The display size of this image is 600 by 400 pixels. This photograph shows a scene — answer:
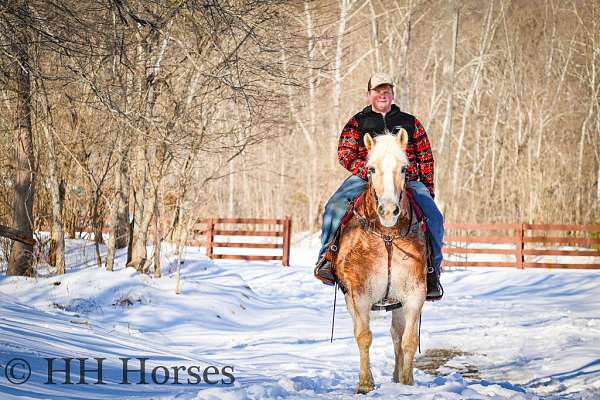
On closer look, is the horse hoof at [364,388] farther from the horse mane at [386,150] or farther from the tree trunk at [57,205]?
the tree trunk at [57,205]

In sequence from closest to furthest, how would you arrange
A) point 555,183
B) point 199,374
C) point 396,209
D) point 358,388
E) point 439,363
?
point 396,209
point 358,388
point 199,374
point 439,363
point 555,183

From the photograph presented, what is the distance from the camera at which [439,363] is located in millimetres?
8641

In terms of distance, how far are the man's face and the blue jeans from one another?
71 centimetres

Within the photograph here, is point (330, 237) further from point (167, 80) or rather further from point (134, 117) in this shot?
point (167, 80)

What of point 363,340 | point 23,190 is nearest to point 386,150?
point 363,340

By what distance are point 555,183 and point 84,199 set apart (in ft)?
67.9

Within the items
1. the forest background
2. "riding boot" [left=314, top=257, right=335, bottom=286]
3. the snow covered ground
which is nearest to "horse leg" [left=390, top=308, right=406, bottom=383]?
the snow covered ground

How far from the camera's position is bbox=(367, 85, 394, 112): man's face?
7.07 meters

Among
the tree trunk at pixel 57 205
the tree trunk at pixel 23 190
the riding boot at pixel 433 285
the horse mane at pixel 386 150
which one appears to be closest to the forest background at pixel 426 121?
the tree trunk at pixel 23 190

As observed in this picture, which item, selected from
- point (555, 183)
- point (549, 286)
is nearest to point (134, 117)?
point (549, 286)

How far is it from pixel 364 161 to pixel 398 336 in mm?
1644

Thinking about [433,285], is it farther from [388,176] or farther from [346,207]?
[388,176]

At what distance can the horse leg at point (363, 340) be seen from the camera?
6148 millimetres

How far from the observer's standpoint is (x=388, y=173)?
5781mm
